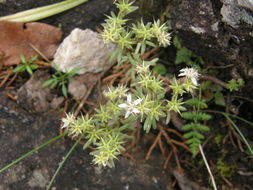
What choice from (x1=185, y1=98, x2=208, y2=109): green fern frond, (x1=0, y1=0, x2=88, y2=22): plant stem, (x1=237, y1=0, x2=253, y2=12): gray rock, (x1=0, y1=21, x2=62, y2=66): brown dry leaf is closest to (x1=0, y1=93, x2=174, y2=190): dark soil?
(x1=0, y1=21, x2=62, y2=66): brown dry leaf

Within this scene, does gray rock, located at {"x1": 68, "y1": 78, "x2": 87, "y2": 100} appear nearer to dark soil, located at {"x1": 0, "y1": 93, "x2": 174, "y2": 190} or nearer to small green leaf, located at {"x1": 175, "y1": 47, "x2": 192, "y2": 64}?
dark soil, located at {"x1": 0, "y1": 93, "x2": 174, "y2": 190}

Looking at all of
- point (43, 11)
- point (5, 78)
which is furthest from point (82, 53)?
point (5, 78)

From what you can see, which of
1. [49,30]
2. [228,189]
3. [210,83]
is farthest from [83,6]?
[228,189]

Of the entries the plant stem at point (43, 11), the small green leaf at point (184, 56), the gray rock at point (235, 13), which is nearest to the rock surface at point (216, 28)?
the gray rock at point (235, 13)

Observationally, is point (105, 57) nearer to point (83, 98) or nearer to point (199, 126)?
point (83, 98)

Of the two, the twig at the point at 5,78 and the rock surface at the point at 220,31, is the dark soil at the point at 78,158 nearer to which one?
the twig at the point at 5,78

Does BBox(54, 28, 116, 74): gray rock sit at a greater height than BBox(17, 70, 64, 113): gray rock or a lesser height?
greater
